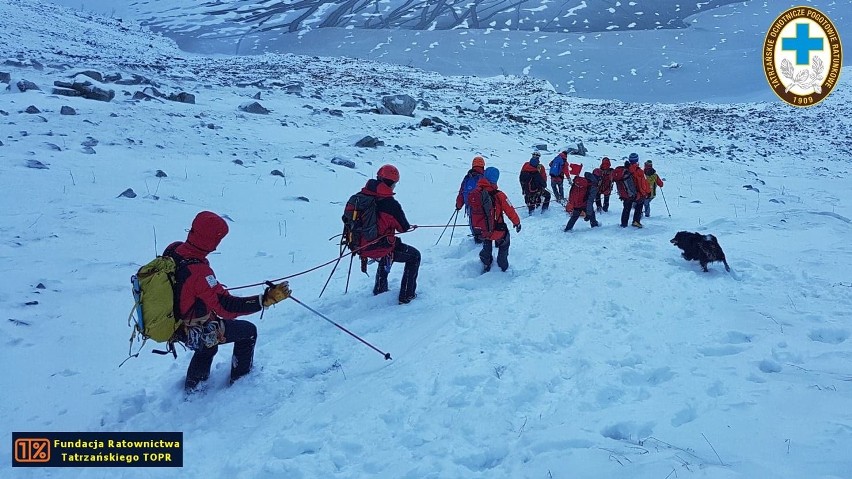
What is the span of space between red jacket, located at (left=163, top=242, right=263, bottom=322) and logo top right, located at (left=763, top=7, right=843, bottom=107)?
10.9 m

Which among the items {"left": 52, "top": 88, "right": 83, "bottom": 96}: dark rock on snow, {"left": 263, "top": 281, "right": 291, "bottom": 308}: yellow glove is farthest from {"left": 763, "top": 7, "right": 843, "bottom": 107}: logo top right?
{"left": 52, "top": 88, "right": 83, "bottom": 96}: dark rock on snow

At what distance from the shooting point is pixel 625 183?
9273mm

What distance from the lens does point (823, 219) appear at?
9.65m

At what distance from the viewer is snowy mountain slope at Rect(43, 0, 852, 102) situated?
132 feet

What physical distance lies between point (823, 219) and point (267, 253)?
1110 centimetres

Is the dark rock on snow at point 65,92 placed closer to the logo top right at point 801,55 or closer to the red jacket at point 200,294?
the red jacket at point 200,294

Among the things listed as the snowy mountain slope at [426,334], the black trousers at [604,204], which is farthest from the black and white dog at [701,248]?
the black trousers at [604,204]

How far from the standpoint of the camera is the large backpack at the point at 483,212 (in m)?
6.80

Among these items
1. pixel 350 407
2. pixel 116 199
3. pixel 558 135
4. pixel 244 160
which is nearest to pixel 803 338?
pixel 350 407

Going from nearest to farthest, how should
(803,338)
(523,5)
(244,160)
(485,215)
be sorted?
(803,338), (485,215), (244,160), (523,5)

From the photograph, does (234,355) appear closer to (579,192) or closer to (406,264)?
(406,264)

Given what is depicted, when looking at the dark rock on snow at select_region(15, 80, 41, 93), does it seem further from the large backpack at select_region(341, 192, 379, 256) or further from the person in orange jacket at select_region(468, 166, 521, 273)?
the person in orange jacket at select_region(468, 166, 521, 273)

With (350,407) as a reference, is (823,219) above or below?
above

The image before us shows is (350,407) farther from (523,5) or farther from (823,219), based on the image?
(523,5)
